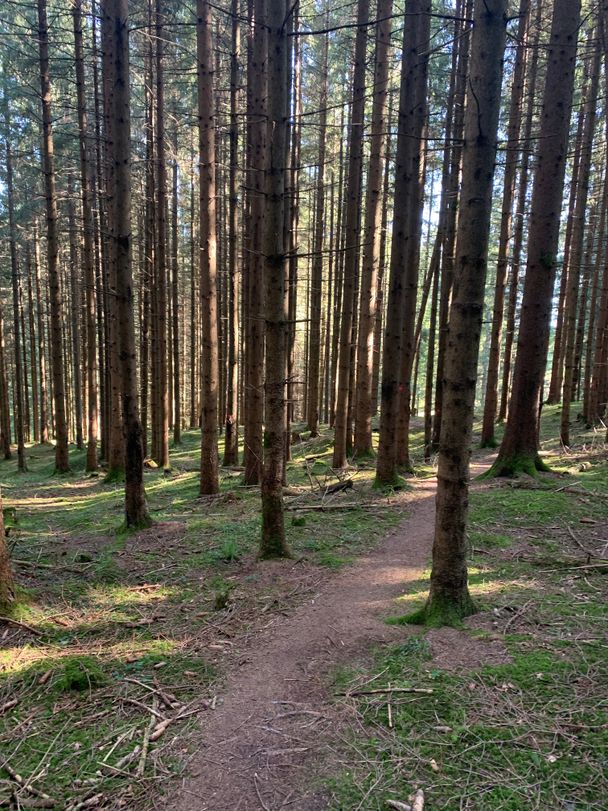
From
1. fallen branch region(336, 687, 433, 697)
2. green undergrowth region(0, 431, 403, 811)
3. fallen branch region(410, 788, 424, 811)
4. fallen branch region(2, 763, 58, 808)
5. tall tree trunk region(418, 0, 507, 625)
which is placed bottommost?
green undergrowth region(0, 431, 403, 811)

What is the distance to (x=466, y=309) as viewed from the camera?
161 inches

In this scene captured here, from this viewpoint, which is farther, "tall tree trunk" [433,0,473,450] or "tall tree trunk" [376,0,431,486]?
"tall tree trunk" [433,0,473,450]

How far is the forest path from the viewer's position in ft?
9.40

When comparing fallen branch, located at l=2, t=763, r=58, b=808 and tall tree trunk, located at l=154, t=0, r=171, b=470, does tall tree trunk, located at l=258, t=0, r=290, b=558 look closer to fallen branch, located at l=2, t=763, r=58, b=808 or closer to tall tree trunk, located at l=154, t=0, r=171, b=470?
fallen branch, located at l=2, t=763, r=58, b=808

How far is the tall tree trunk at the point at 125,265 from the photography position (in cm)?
759

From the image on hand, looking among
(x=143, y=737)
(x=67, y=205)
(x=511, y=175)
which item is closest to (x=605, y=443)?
(x=511, y=175)

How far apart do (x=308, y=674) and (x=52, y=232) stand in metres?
14.4

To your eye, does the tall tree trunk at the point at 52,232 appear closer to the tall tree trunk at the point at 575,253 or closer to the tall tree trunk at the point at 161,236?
the tall tree trunk at the point at 161,236

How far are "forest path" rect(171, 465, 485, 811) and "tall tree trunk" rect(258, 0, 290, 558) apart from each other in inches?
62.2

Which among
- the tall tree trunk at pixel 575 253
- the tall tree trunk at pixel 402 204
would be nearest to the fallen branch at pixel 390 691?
the tall tree trunk at pixel 402 204

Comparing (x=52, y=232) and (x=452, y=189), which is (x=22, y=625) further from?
(x=52, y=232)

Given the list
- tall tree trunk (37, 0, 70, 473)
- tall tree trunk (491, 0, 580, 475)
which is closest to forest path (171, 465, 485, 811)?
tall tree trunk (491, 0, 580, 475)

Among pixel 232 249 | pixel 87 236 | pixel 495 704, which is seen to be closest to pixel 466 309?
pixel 495 704

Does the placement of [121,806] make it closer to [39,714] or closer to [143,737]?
[143,737]
